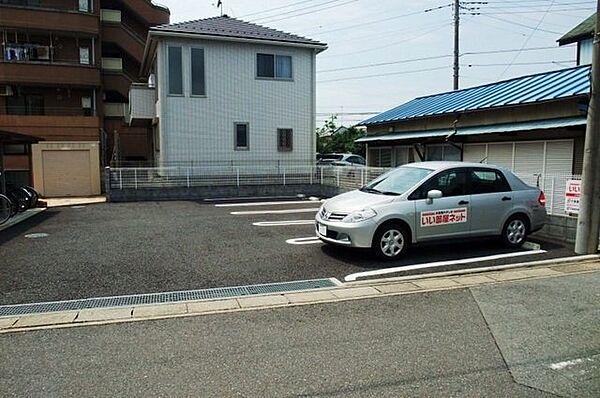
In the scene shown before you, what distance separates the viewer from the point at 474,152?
13930mm

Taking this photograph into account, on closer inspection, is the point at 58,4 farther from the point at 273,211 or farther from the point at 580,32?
the point at 580,32

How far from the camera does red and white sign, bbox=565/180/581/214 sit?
8.52 metres

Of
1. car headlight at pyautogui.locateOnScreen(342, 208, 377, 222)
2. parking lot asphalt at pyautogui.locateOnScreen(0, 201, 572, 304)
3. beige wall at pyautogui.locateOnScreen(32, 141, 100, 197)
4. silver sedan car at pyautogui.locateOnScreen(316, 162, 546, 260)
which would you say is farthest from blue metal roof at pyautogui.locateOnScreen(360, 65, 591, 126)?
beige wall at pyautogui.locateOnScreen(32, 141, 100, 197)

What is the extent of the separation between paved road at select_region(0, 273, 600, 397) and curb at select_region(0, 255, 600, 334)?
0.21 m

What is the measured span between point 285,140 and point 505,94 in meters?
9.60

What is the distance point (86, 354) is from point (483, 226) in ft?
21.2

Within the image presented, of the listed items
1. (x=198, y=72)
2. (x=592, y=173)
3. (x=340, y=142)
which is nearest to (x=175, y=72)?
(x=198, y=72)

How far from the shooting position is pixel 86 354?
395 centimetres

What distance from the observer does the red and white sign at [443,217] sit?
747cm

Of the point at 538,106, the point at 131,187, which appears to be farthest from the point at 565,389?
the point at 131,187

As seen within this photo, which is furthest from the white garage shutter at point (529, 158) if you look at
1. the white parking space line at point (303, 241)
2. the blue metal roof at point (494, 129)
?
the white parking space line at point (303, 241)

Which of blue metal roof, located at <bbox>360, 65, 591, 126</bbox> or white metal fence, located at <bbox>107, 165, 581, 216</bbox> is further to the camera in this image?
white metal fence, located at <bbox>107, 165, 581, 216</bbox>

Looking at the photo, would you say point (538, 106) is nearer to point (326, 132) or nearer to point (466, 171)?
point (466, 171)

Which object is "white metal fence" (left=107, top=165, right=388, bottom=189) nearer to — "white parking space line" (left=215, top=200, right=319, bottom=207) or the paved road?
"white parking space line" (left=215, top=200, right=319, bottom=207)
